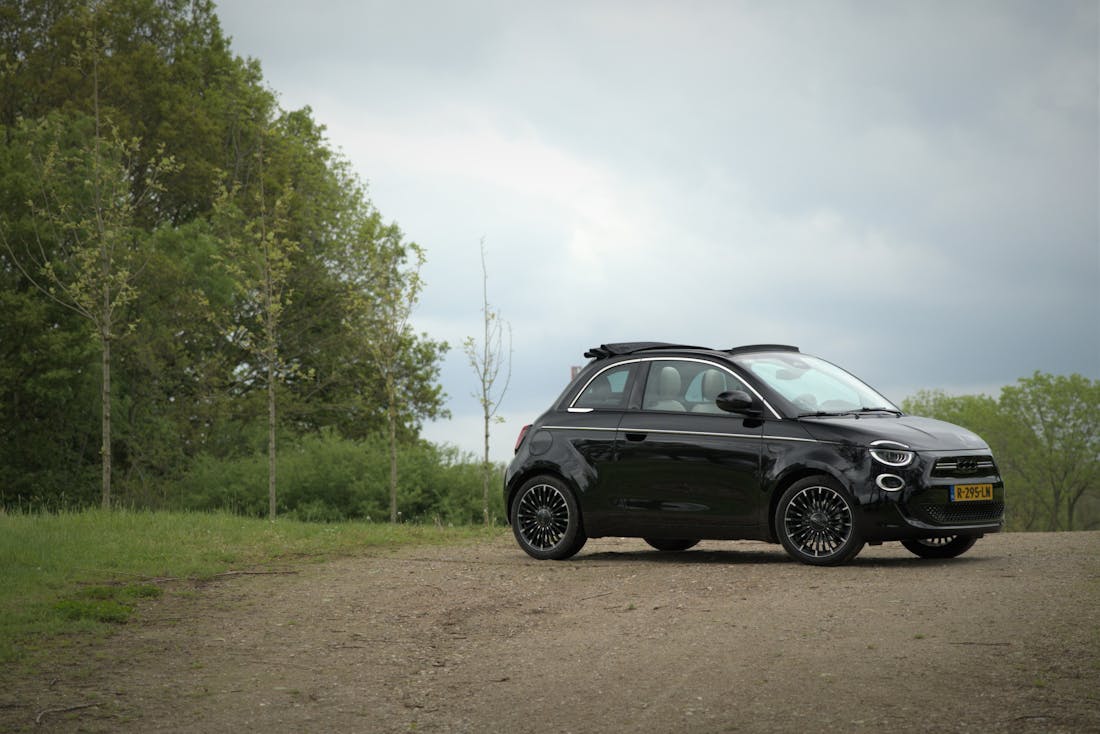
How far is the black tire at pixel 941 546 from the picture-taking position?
1266cm

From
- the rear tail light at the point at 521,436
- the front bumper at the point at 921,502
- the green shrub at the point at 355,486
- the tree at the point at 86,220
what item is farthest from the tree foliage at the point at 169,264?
the front bumper at the point at 921,502

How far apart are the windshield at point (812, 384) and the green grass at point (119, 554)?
5222mm

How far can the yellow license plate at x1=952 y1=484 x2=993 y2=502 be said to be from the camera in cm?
1148

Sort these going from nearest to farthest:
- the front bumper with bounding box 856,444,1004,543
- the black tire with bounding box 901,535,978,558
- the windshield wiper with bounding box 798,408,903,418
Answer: the front bumper with bounding box 856,444,1004,543 → the windshield wiper with bounding box 798,408,903,418 → the black tire with bounding box 901,535,978,558

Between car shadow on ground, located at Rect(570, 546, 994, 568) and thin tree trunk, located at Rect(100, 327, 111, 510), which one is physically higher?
thin tree trunk, located at Rect(100, 327, 111, 510)

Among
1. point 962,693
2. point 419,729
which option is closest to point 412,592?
point 419,729

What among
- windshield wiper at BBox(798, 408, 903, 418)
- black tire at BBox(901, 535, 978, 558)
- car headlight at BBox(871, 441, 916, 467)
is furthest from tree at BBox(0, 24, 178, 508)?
car headlight at BBox(871, 441, 916, 467)

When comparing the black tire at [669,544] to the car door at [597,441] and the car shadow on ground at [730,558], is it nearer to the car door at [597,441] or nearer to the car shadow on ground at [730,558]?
the car shadow on ground at [730,558]

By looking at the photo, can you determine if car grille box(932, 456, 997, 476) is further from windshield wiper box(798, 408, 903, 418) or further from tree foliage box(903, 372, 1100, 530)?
tree foliage box(903, 372, 1100, 530)

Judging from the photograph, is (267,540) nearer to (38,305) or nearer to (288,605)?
(288,605)

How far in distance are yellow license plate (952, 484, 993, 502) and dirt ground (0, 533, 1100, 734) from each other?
626 mm

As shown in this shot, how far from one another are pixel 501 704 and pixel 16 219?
27732 mm

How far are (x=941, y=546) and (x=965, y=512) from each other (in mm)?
1343

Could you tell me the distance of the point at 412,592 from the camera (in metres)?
11.4
